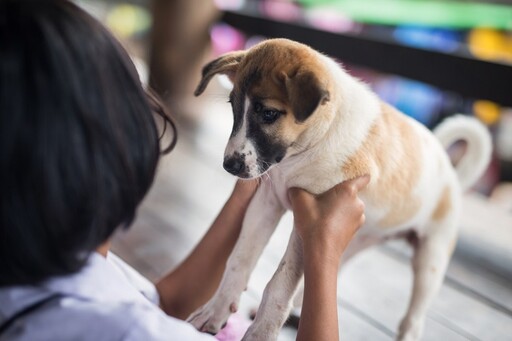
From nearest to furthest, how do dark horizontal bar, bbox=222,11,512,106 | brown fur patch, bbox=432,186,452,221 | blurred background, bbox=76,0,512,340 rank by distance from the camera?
brown fur patch, bbox=432,186,452,221
blurred background, bbox=76,0,512,340
dark horizontal bar, bbox=222,11,512,106

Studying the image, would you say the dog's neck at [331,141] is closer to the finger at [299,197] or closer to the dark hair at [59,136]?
the finger at [299,197]

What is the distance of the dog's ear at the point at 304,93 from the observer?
924mm

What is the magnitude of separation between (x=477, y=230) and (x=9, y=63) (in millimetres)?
1987

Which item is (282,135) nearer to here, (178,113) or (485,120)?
(485,120)

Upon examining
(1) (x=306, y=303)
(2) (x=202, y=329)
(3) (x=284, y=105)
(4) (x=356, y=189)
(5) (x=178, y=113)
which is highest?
(3) (x=284, y=105)

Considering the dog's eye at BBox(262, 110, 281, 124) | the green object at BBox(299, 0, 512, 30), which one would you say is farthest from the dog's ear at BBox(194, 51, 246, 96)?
the green object at BBox(299, 0, 512, 30)

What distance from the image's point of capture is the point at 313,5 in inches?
139

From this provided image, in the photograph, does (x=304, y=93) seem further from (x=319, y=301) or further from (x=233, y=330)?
(x=233, y=330)

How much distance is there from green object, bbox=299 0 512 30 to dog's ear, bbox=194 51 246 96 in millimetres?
1955

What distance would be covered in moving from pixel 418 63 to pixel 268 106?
149 centimetres

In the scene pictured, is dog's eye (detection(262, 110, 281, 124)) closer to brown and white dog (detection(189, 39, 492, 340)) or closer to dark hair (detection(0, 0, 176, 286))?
brown and white dog (detection(189, 39, 492, 340))

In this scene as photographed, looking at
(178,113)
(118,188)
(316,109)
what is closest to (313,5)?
(178,113)

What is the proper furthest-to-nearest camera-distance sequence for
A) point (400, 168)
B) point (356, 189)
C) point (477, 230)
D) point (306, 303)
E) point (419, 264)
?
point (477, 230) → point (419, 264) → point (400, 168) → point (356, 189) → point (306, 303)

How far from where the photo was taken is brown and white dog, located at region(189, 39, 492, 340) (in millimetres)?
988
